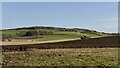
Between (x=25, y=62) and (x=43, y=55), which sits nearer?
(x=25, y=62)

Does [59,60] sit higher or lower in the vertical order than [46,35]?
higher

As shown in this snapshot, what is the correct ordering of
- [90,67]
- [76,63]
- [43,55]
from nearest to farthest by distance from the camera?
[90,67], [76,63], [43,55]

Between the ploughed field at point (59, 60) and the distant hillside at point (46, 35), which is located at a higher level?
the ploughed field at point (59, 60)

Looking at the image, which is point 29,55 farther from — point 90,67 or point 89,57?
point 90,67

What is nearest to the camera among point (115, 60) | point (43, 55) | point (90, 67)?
point (90, 67)

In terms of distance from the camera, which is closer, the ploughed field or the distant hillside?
the ploughed field

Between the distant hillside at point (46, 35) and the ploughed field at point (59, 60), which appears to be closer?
the ploughed field at point (59, 60)

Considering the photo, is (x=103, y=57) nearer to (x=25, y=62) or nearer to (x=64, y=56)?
(x=64, y=56)

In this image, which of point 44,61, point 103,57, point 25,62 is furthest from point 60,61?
point 103,57

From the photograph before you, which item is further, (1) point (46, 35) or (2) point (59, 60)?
(1) point (46, 35)

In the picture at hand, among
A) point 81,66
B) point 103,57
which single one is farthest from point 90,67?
point 103,57

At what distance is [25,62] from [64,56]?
4909mm

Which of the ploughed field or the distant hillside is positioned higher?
the ploughed field

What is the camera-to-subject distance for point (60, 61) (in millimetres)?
28047
